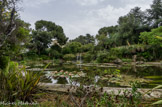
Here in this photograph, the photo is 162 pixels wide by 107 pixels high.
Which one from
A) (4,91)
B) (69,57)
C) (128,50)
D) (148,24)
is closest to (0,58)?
(4,91)

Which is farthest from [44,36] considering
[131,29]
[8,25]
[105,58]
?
[8,25]

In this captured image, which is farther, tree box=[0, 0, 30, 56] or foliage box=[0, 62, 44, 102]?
tree box=[0, 0, 30, 56]

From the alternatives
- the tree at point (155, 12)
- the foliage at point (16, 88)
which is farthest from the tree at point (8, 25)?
the tree at point (155, 12)

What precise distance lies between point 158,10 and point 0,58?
96.0 ft

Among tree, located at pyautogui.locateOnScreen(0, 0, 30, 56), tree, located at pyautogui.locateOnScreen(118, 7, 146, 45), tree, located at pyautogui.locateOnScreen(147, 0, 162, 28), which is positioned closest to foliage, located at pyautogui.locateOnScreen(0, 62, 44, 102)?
tree, located at pyautogui.locateOnScreen(0, 0, 30, 56)

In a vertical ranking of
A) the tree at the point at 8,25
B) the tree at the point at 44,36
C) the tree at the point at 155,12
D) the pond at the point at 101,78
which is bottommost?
the pond at the point at 101,78

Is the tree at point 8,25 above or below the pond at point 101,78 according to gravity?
above

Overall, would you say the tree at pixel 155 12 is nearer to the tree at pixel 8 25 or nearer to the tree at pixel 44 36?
the tree at pixel 44 36

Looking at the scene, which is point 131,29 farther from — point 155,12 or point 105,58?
point 105,58

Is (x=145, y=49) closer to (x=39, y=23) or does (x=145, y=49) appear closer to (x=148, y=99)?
(x=148, y=99)

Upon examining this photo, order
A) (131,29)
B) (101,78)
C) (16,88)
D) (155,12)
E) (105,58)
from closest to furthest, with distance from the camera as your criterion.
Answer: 1. (16,88)
2. (101,78)
3. (105,58)
4. (131,29)
5. (155,12)

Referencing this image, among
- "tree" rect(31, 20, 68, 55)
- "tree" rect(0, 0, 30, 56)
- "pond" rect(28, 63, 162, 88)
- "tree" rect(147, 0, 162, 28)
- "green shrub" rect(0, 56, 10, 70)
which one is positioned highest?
"tree" rect(147, 0, 162, 28)

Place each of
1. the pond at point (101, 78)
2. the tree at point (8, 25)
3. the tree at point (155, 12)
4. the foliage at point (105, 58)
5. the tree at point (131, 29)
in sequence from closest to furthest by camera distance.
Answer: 1. the tree at point (8, 25)
2. the pond at point (101, 78)
3. the foliage at point (105, 58)
4. the tree at point (131, 29)
5. the tree at point (155, 12)

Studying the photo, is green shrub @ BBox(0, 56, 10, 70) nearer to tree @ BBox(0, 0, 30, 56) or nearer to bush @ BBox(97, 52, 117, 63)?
tree @ BBox(0, 0, 30, 56)
